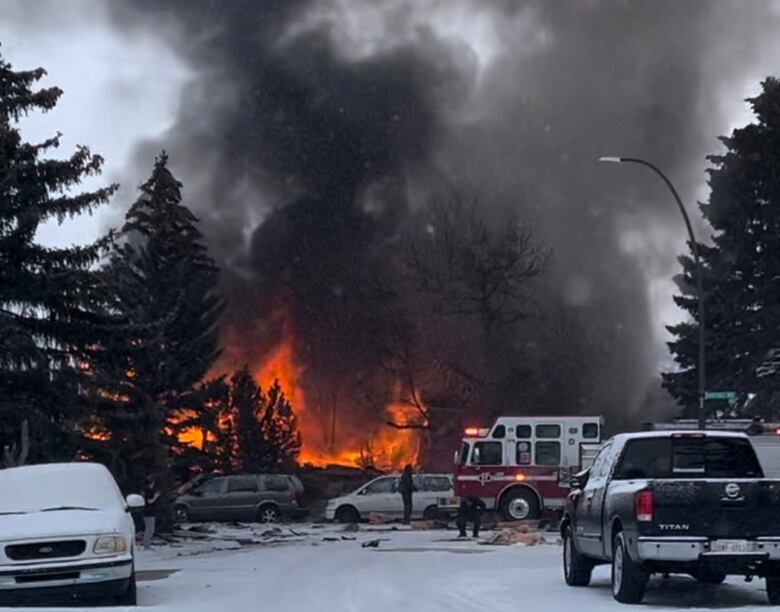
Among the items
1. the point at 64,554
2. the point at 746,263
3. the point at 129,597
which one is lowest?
the point at 129,597

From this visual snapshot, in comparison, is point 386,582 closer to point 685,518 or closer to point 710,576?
point 710,576

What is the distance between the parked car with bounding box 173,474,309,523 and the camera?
119ft

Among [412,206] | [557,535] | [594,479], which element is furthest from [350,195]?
[594,479]

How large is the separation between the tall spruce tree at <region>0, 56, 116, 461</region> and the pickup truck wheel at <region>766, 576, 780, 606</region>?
16.1m

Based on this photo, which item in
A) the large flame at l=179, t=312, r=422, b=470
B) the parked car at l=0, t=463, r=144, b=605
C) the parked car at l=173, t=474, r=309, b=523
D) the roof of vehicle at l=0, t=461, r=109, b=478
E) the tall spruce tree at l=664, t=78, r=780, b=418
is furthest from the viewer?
→ the large flame at l=179, t=312, r=422, b=470

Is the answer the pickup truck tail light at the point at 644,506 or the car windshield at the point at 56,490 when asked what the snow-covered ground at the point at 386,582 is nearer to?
the pickup truck tail light at the point at 644,506

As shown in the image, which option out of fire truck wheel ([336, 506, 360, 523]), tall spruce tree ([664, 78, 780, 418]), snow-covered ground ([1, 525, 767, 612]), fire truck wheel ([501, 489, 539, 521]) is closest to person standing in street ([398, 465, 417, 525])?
fire truck wheel ([336, 506, 360, 523])

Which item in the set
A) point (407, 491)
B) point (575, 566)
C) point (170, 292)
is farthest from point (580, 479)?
point (170, 292)

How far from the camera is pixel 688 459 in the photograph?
1378 centimetres

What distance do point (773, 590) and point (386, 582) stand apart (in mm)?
5308

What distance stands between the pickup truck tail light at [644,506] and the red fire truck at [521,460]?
21.5 metres

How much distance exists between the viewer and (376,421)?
6875cm

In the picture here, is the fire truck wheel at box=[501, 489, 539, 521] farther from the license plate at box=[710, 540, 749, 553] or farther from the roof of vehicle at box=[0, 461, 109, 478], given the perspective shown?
the license plate at box=[710, 540, 749, 553]

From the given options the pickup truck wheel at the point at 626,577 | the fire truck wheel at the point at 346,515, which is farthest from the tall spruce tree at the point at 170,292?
the pickup truck wheel at the point at 626,577
